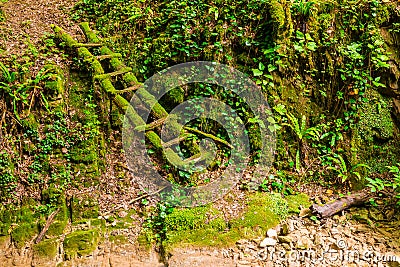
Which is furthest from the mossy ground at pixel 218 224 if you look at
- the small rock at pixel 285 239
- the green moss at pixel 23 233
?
the green moss at pixel 23 233

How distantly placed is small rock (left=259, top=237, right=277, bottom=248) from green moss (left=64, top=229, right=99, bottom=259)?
2311 millimetres

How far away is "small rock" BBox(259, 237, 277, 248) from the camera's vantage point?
4.40 metres

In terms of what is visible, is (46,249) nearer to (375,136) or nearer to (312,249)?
(312,249)

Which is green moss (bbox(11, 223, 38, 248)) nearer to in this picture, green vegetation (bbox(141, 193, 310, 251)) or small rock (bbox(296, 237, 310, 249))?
green vegetation (bbox(141, 193, 310, 251))

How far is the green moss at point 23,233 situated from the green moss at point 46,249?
200 mm

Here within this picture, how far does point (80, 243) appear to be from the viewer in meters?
4.49

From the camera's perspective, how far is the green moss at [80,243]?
443 centimetres

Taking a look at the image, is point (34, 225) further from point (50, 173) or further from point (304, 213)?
point (304, 213)

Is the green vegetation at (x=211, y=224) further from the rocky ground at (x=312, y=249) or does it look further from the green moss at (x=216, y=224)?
the rocky ground at (x=312, y=249)

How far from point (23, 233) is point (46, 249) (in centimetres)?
48

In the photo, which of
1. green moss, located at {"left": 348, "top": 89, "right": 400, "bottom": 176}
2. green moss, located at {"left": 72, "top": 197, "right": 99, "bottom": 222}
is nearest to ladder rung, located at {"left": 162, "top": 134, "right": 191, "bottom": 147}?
green moss, located at {"left": 72, "top": 197, "right": 99, "bottom": 222}

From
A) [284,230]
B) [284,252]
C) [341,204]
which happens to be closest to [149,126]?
[284,230]

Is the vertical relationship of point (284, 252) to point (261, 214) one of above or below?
below

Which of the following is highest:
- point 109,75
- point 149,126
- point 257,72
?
point 109,75
